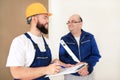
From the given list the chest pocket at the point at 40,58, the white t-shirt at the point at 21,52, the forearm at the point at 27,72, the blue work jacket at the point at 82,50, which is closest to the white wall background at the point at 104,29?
the blue work jacket at the point at 82,50

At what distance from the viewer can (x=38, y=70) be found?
1.54 metres

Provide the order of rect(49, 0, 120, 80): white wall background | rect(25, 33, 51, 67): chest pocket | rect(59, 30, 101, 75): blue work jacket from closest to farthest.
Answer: rect(25, 33, 51, 67): chest pocket < rect(59, 30, 101, 75): blue work jacket < rect(49, 0, 120, 80): white wall background

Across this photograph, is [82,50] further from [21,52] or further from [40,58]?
[21,52]

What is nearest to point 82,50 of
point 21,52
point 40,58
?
point 40,58

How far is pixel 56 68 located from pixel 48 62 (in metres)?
0.31

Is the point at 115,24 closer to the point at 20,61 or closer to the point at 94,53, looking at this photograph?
the point at 94,53

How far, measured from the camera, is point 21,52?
5.21 feet

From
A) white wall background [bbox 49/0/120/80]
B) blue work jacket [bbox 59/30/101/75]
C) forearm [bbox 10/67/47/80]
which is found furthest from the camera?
white wall background [bbox 49/0/120/80]

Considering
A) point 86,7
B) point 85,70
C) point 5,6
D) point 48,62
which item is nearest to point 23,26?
point 5,6

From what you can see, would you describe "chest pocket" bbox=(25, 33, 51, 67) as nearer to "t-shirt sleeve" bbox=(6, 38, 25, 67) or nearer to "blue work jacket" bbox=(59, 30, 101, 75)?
"t-shirt sleeve" bbox=(6, 38, 25, 67)

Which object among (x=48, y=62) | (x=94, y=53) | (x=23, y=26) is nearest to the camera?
(x=48, y=62)

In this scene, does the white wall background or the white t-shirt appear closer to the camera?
the white t-shirt

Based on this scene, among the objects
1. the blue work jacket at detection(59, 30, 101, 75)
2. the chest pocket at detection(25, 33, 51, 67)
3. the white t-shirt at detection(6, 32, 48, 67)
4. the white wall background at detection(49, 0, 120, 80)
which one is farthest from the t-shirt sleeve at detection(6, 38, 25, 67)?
the white wall background at detection(49, 0, 120, 80)

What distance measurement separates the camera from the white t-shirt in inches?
61.7
